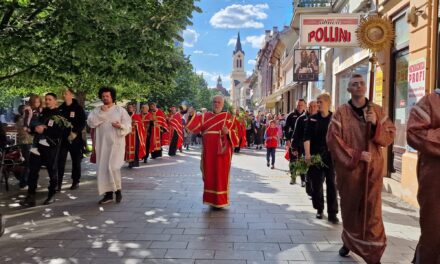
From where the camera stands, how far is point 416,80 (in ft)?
28.9

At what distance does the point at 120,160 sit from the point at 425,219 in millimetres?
5627

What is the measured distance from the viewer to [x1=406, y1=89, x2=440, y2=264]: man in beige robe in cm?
384

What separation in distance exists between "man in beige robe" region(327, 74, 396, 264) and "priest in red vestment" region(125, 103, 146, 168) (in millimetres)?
9500

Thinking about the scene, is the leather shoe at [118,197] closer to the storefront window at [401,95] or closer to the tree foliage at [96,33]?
the tree foliage at [96,33]

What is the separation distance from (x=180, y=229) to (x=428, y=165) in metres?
3.52

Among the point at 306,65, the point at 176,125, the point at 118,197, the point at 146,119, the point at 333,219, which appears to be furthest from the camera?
the point at 306,65

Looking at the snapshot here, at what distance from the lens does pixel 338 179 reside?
524cm

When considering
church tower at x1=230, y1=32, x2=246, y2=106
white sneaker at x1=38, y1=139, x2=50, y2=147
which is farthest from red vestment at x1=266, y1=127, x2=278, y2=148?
church tower at x1=230, y1=32, x2=246, y2=106

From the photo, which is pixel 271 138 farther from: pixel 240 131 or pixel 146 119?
pixel 240 131

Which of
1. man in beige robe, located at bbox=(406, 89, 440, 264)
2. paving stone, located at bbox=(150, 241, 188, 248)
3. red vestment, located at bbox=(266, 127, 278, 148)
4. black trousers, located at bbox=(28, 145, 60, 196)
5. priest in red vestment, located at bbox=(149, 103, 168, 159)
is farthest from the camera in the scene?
priest in red vestment, located at bbox=(149, 103, 168, 159)

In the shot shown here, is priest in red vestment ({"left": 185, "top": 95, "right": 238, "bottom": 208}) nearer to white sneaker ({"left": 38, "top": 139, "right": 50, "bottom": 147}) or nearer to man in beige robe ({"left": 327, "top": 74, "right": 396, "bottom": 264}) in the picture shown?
white sneaker ({"left": 38, "top": 139, "right": 50, "bottom": 147})

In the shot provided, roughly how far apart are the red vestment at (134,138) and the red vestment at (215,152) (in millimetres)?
6160

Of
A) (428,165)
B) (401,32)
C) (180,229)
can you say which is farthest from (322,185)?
(401,32)

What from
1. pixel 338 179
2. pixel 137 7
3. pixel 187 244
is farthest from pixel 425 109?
pixel 137 7
